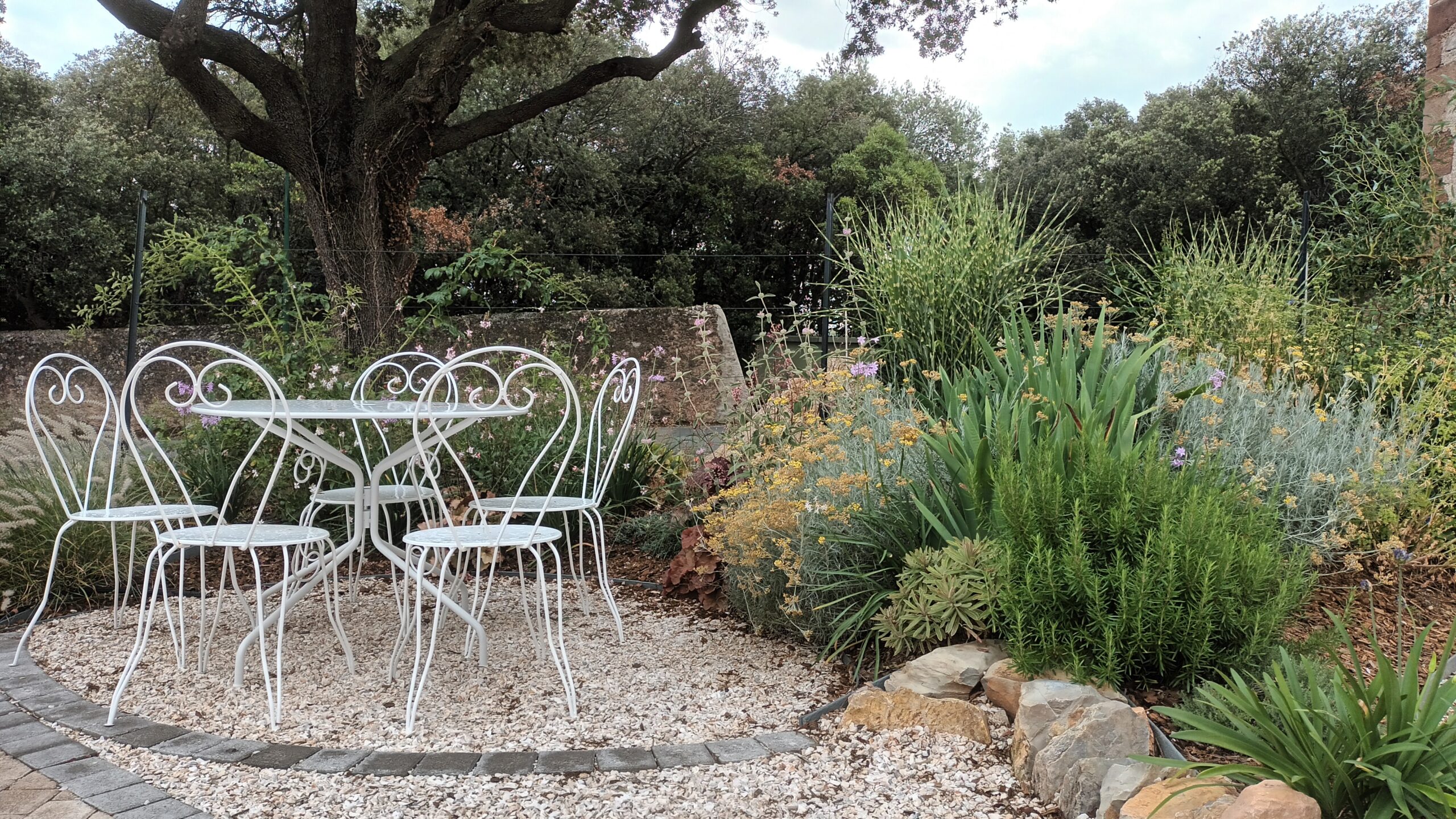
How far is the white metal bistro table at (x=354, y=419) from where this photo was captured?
2.78 metres

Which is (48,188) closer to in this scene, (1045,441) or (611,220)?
(611,220)

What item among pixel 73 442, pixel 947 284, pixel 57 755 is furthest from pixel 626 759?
pixel 73 442

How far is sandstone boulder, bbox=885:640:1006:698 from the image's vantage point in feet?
8.77

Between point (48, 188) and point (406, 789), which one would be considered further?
point (48, 188)

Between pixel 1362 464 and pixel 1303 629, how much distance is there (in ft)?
3.07

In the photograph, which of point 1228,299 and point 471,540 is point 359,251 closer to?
point 471,540

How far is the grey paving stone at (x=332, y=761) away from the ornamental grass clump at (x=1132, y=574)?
5.58 feet

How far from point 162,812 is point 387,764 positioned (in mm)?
479

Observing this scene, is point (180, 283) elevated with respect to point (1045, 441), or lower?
elevated

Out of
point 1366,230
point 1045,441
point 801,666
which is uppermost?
point 1366,230

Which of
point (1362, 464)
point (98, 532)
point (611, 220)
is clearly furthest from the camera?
point (611, 220)

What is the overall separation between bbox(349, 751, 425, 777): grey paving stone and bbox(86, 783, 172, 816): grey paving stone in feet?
1.22

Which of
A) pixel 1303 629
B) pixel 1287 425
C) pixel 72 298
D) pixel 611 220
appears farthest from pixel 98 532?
pixel 611 220

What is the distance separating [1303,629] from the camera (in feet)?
9.83
